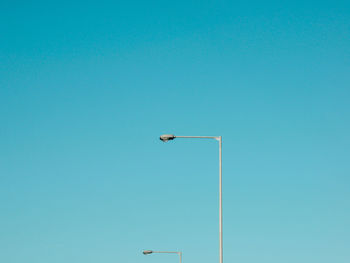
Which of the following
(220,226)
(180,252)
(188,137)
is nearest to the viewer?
(220,226)

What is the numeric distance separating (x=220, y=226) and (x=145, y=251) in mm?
30312

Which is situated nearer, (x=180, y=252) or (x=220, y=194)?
(x=220, y=194)

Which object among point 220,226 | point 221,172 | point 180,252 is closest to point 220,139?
point 221,172

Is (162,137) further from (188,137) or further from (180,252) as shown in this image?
(180,252)

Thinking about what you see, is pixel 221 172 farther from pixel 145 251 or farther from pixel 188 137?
pixel 145 251

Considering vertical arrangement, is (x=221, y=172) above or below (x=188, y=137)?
below

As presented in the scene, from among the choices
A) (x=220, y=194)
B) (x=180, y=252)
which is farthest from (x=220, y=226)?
(x=180, y=252)

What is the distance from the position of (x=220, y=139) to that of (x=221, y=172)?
189 cm

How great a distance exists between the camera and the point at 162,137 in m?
31.7

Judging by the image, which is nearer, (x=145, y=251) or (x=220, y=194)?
(x=220, y=194)

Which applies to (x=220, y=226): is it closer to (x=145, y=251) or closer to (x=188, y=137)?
(x=188, y=137)

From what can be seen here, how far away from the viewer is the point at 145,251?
59125 millimetres

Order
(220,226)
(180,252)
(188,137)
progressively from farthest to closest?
(180,252) < (188,137) < (220,226)

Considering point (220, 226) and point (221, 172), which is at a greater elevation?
point (221, 172)
